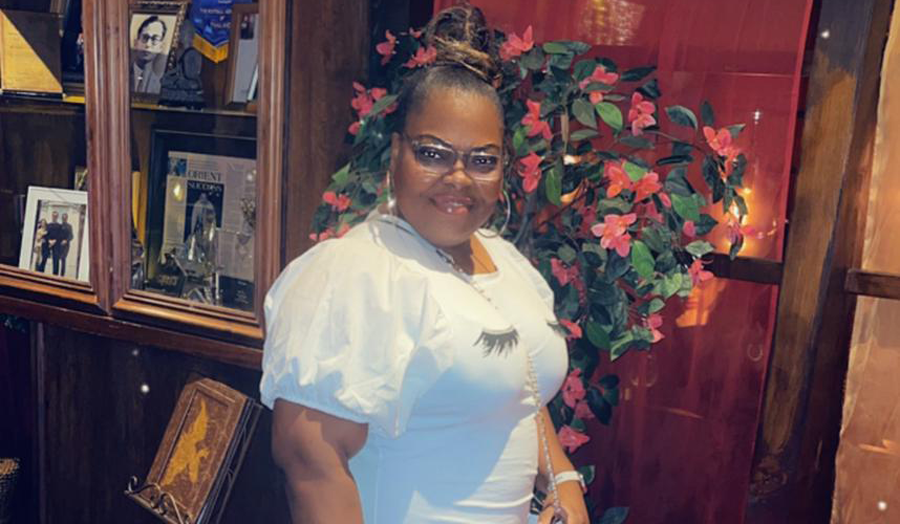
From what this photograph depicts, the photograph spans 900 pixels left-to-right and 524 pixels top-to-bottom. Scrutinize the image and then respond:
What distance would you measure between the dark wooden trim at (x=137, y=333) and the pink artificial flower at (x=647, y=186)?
88cm

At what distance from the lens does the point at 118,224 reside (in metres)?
2.04

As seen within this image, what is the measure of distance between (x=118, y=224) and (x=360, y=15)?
0.76 m

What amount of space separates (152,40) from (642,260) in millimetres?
1274

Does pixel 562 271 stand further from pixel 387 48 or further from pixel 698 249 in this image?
pixel 387 48

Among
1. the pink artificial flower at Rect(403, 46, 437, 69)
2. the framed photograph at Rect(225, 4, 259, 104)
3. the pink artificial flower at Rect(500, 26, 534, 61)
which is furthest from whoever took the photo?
the framed photograph at Rect(225, 4, 259, 104)

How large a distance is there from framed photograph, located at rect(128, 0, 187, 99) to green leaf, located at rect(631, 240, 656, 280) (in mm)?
1214

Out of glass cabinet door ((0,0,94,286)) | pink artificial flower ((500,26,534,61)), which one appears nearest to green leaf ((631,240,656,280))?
pink artificial flower ((500,26,534,61))

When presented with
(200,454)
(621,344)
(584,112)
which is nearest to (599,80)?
(584,112)

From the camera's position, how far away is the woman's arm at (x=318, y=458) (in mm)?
1140

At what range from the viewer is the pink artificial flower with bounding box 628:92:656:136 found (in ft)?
5.30

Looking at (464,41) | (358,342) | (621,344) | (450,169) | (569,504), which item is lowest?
(569,504)

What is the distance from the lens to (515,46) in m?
1.68

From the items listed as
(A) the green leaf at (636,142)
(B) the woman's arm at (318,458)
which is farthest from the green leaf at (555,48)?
(B) the woman's arm at (318,458)

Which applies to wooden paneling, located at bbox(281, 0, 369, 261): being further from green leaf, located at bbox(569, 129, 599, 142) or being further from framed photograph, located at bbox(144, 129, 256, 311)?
green leaf, located at bbox(569, 129, 599, 142)
